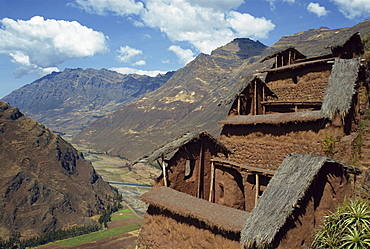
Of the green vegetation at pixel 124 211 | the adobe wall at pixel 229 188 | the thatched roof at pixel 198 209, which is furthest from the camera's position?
the green vegetation at pixel 124 211

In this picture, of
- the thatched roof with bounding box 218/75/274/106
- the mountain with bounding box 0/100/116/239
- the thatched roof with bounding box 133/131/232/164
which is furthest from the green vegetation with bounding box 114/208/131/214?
the thatched roof with bounding box 133/131/232/164

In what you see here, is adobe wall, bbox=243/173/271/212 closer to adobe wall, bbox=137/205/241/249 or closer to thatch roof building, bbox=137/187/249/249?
thatch roof building, bbox=137/187/249/249

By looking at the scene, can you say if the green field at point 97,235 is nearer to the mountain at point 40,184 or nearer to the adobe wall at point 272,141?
the mountain at point 40,184

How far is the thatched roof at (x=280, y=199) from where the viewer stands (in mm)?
10102

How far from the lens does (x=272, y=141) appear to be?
19.1 metres

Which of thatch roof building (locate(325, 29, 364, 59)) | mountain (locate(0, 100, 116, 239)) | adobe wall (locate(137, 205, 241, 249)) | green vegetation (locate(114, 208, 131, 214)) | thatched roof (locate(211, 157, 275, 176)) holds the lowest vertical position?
green vegetation (locate(114, 208, 131, 214))

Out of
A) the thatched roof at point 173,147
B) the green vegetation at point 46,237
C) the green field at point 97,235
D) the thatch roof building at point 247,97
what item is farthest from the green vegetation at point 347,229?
the green vegetation at point 46,237

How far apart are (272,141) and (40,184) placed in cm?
11633

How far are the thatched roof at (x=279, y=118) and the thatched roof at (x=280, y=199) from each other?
599 centimetres

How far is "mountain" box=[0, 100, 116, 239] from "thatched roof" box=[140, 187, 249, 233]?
9827 centimetres

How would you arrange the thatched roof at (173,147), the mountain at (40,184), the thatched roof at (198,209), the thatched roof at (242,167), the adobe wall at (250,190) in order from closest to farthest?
the thatched roof at (198,209) → the thatched roof at (173,147) → the thatched roof at (242,167) → the adobe wall at (250,190) → the mountain at (40,184)

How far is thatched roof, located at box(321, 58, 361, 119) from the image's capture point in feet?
54.1

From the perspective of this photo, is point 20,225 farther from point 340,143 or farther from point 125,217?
point 340,143

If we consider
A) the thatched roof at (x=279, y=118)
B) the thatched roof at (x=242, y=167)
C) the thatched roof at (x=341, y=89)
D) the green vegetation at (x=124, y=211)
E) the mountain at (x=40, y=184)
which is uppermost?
the thatched roof at (x=341, y=89)
